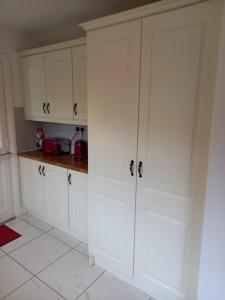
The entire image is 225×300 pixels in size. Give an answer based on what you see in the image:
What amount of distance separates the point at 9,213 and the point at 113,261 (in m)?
1.70

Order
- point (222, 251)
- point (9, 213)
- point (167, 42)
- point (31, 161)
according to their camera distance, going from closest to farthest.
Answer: point (222, 251)
point (167, 42)
point (31, 161)
point (9, 213)

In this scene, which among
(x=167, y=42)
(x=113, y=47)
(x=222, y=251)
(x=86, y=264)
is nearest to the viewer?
(x=222, y=251)

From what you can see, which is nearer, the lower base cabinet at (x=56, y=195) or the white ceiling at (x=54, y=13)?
the white ceiling at (x=54, y=13)

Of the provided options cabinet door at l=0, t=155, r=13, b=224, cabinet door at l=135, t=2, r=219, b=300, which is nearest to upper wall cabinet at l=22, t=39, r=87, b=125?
cabinet door at l=0, t=155, r=13, b=224

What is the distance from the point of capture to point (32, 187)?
110 inches

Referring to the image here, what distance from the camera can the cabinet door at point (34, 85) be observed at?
2.56 meters

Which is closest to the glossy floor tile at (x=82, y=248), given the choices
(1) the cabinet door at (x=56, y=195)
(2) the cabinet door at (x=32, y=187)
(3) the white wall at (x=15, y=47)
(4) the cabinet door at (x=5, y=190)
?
(1) the cabinet door at (x=56, y=195)

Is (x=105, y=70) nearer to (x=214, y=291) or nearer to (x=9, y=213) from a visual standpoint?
(x=214, y=291)

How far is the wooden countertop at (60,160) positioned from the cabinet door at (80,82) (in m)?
0.50

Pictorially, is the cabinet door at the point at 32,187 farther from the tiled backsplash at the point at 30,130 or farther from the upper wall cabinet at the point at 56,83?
the upper wall cabinet at the point at 56,83

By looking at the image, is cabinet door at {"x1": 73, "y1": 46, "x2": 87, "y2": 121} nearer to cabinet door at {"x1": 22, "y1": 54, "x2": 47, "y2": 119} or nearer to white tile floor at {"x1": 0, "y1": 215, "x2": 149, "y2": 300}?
cabinet door at {"x1": 22, "y1": 54, "x2": 47, "y2": 119}

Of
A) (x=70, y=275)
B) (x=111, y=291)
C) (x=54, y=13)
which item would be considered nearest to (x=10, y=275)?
(x=70, y=275)

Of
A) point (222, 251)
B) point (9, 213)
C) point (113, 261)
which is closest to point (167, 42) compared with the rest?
point (222, 251)

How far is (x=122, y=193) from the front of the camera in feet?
5.71
